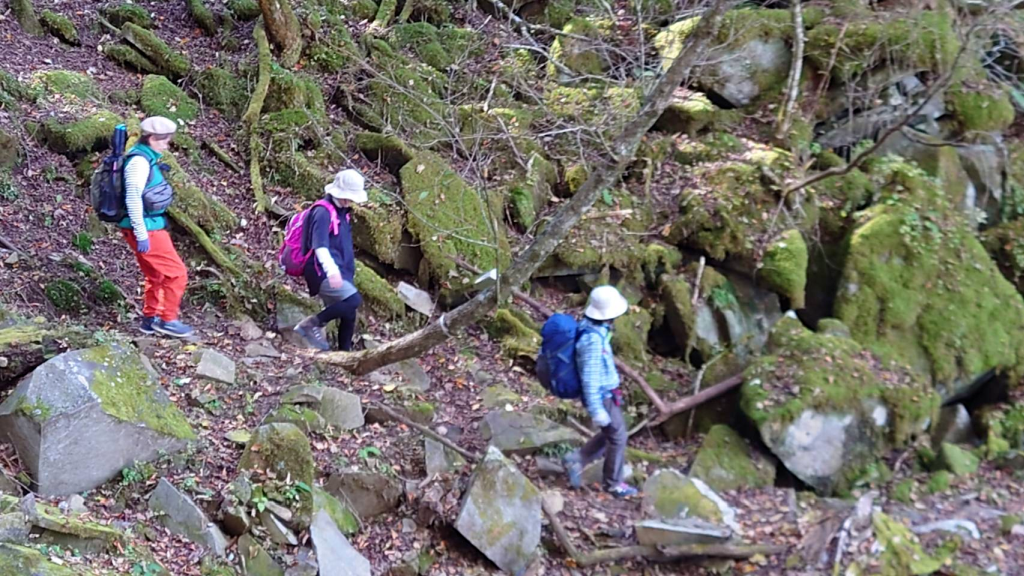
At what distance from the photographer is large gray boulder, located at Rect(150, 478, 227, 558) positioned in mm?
4457

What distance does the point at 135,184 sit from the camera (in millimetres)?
5688

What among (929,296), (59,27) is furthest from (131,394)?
(929,296)

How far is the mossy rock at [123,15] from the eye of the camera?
34.4 ft

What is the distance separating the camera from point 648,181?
33.8 ft

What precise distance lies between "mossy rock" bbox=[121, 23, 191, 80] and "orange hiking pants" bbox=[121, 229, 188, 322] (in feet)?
15.1

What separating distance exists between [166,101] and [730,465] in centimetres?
767

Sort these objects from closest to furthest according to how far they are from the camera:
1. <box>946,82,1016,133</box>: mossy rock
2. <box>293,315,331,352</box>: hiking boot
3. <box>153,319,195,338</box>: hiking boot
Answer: <box>153,319,195,338</box>: hiking boot < <box>293,315,331,352</box>: hiking boot < <box>946,82,1016,133</box>: mossy rock

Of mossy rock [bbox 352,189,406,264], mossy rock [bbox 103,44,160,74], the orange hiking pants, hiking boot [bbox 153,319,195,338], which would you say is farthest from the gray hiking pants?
mossy rock [bbox 103,44,160,74]

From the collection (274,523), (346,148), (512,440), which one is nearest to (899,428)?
(512,440)

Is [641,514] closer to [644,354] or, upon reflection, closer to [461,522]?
[461,522]

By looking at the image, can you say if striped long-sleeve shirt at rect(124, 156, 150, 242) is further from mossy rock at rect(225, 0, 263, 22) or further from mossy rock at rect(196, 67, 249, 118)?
mossy rock at rect(225, 0, 263, 22)

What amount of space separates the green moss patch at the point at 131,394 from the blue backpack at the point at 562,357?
263cm

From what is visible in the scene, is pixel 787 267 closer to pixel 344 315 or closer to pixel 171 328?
pixel 344 315

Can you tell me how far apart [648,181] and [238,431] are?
660 cm
